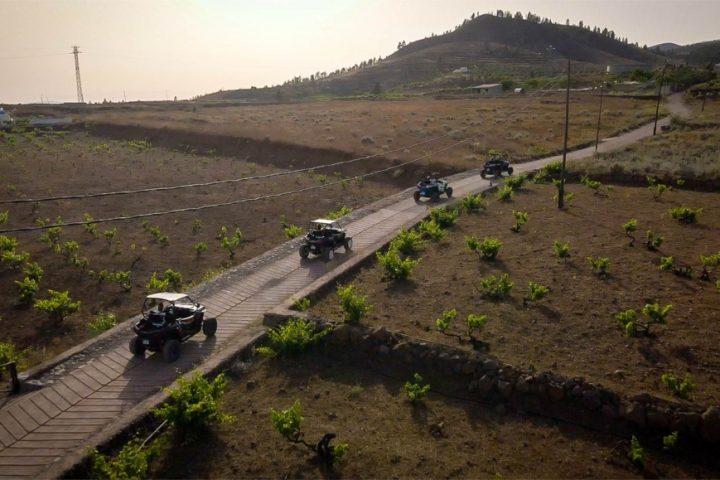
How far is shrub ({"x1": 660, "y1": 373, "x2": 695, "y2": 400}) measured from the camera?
26.6 ft

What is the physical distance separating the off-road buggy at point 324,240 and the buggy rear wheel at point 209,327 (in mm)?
5714

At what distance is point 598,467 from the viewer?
23.8 ft

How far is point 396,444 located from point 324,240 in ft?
32.0

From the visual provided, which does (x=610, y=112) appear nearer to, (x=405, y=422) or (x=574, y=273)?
(x=574, y=273)

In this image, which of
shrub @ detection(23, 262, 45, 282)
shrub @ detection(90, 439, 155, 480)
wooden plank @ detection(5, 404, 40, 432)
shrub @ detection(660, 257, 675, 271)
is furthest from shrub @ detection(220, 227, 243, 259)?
shrub @ detection(660, 257, 675, 271)

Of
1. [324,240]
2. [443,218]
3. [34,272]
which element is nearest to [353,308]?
[324,240]

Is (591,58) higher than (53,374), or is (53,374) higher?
(591,58)

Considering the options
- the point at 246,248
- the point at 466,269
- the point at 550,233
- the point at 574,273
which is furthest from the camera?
the point at 246,248

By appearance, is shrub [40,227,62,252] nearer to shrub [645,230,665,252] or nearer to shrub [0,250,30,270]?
shrub [0,250,30,270]

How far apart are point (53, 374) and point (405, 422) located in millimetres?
7290

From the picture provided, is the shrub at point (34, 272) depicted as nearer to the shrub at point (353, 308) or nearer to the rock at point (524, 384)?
the shrub at point (353, 308)

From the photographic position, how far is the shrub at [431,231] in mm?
18000

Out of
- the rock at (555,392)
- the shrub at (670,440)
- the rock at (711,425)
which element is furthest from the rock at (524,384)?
the rock at (711,425)

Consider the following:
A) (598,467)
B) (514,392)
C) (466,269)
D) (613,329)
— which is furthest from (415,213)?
(598,467)
